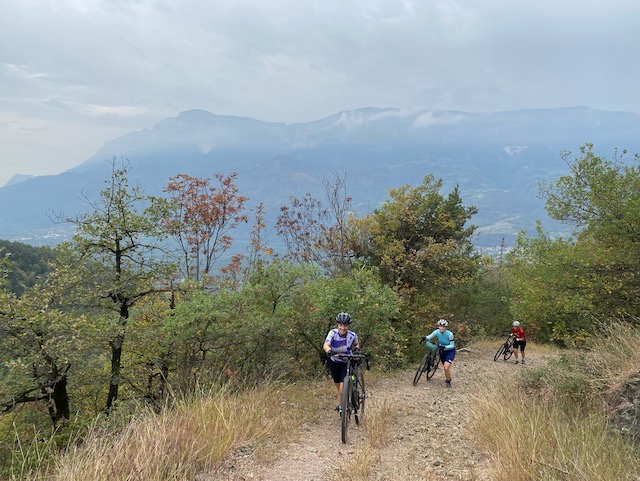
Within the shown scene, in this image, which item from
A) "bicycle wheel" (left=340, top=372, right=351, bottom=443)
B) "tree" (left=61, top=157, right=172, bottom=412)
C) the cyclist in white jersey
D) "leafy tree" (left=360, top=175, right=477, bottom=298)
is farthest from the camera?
"leafy tree" (left=360, top=175, right=477, bottom=298)

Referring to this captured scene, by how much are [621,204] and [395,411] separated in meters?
10.4

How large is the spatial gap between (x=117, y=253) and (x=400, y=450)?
934cm

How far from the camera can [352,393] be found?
669 cm

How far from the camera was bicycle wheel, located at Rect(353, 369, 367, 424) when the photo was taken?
675 centimetres

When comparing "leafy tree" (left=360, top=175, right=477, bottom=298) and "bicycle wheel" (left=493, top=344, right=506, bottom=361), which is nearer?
"bicycle wheel" (left=493, top=344, right=506, bottom=361)

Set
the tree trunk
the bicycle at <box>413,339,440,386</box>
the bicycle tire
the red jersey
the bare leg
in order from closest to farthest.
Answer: the tree trunk, the bare leg, the bicycle at <box>413,339,440,386</box>, the bicycle tire, the red jersey

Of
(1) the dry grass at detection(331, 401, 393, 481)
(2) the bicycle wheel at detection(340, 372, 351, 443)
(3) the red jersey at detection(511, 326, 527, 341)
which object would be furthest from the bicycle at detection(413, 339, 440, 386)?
(3) the red jersey at detection(511, 326, 527, 341)

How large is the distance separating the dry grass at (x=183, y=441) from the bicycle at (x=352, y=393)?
2.86 ft

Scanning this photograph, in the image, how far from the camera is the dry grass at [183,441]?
398 centimetres

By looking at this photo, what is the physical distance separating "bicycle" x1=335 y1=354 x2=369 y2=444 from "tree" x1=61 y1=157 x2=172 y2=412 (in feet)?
20.9

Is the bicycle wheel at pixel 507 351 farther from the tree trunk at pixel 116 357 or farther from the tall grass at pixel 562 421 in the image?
the tree trunk at pixel 116 357

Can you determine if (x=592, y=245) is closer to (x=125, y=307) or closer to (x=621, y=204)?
(x=621, y=204)

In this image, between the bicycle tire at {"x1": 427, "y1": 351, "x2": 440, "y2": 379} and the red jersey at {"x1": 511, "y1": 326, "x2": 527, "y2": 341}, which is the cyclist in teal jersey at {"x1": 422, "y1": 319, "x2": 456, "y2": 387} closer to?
the bicycle tire at {"x1": 427, "y1": 351, "x2": 440, "y2": 379}

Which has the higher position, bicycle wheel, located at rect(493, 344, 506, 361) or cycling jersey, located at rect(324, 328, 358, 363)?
cycling jersey, located at rect(324, 328, 358, 363)
